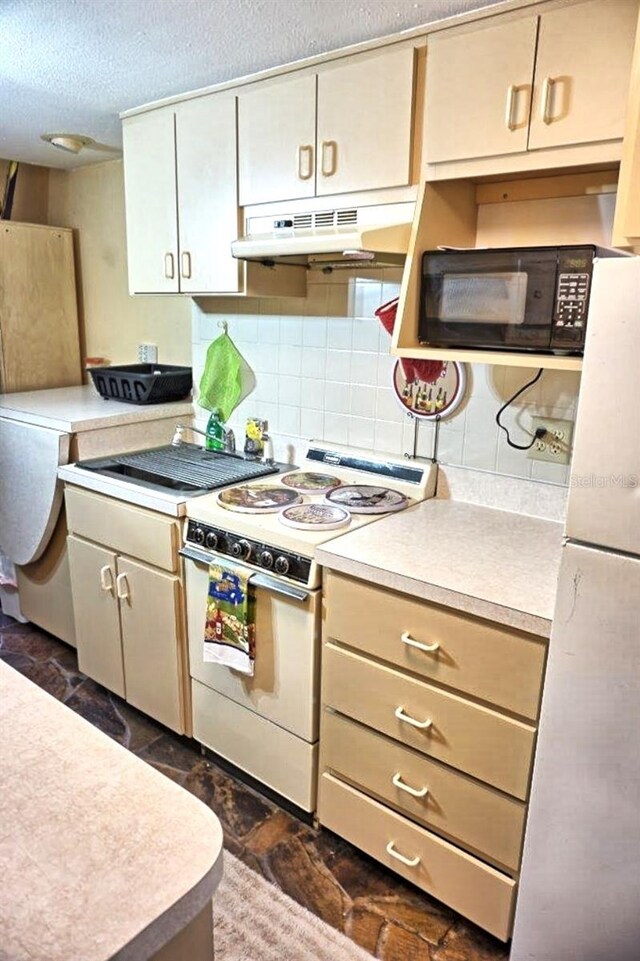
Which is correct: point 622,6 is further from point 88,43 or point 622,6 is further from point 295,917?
point 295,917

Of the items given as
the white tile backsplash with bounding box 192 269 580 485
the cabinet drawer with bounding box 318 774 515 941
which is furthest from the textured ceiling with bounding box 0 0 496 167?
the cabinet drawer with bounding box 318 774 515 941

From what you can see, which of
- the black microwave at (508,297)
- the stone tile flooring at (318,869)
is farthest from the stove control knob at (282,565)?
the stone tile flooring at (318,869)

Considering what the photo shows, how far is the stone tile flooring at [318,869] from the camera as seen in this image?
1.59 meters

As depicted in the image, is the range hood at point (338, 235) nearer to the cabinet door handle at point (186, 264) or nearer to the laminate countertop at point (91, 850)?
the cabinet door handle at point (186, 264)

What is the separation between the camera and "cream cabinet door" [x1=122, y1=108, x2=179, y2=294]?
2297 mm

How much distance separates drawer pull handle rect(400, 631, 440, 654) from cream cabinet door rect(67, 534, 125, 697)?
118 cm

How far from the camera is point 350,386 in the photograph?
2.28m

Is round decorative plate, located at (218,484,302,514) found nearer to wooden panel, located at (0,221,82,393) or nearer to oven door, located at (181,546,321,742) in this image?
oven door, located at (181,546,321,742)

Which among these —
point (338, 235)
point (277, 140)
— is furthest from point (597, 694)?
point (277, 140)

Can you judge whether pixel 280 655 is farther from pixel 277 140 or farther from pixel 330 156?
pixel 277 140

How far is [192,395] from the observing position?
286cm

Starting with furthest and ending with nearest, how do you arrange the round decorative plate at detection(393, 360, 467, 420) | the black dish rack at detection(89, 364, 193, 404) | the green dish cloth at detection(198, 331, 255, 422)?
the black dish rack at detection(89, 364, 193, 404) < the green dish cloth at detection(198, 331, 255, 422) < the round decorative plate at detection(393, 360, 467, 420)

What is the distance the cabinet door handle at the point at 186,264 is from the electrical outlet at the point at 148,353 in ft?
2.80

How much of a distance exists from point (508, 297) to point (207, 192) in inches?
47.3
